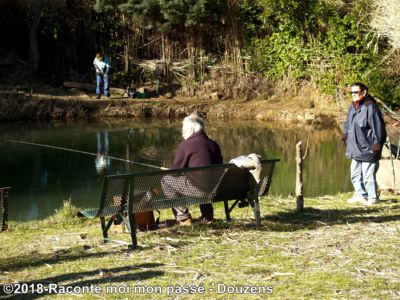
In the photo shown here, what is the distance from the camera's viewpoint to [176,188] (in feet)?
23.6

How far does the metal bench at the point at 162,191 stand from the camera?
6809 millimetres

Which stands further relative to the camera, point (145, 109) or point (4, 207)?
point (145, 109)

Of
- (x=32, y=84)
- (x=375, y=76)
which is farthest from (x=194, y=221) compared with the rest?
(x=32, y=84)

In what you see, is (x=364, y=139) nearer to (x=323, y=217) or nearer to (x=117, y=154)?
(x=323, y=217)

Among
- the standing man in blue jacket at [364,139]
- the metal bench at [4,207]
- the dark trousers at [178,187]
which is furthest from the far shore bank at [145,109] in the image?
the dark trousers at [178,187]

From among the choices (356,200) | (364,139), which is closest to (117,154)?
(356,200)

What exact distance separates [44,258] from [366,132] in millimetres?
4403

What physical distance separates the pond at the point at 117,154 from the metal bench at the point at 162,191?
4.67m

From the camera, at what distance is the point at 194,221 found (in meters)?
7.81

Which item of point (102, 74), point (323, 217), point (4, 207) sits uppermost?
point (102, 74)

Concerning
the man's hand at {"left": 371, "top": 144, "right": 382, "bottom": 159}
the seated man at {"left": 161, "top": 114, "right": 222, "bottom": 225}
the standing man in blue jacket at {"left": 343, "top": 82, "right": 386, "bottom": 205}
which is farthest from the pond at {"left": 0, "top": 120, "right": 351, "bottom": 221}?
the seated man at {"left": 161, "top": 114, "right": 222, "bottom": 225}

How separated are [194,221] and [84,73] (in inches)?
845

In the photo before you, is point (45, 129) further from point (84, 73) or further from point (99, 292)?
point (99, 292)

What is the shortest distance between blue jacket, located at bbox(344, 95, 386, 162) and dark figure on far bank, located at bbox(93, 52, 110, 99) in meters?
17.0
